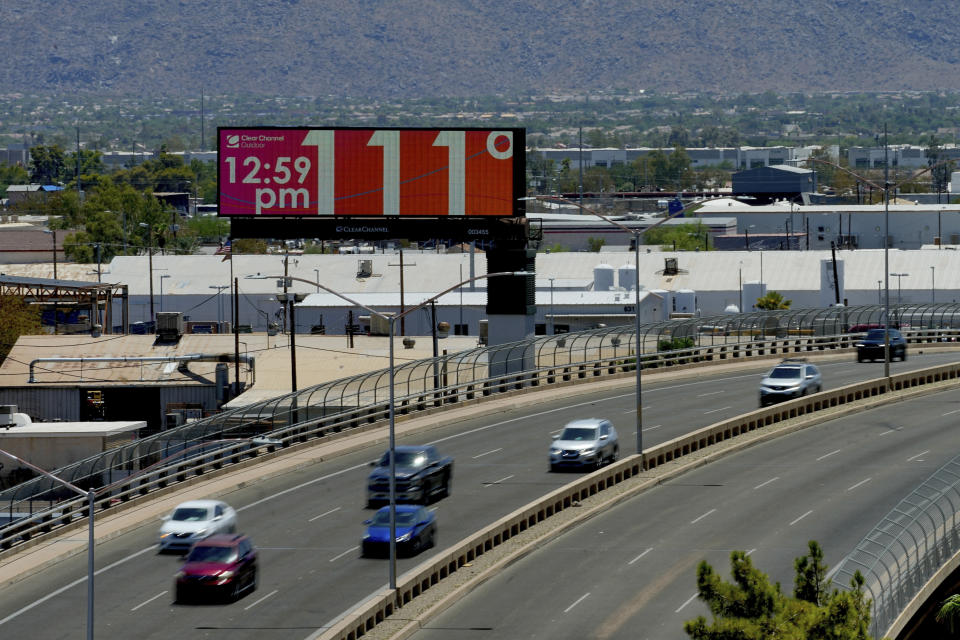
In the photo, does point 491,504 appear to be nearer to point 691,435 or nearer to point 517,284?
point 691,435

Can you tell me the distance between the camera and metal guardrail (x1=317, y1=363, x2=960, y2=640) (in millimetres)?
40219

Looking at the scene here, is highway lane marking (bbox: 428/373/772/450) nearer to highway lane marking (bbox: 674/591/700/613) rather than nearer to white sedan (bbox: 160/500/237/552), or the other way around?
white sedan (bbox: 160/500/237/552)

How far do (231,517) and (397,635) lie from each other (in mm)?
10244

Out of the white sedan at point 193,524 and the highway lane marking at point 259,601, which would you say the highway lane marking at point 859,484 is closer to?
the white sedan at point 193,524

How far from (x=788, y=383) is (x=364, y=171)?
22.4 metres

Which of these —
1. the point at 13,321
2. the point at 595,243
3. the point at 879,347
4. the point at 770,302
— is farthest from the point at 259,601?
the point at 595,243

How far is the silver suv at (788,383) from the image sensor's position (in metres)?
69.7

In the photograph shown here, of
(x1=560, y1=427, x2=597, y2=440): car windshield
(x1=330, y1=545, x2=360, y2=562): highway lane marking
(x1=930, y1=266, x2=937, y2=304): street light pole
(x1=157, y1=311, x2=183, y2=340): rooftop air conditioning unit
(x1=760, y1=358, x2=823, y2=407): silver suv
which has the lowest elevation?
(x1=330, y1=545, x2=360, y2=562): highway lane marking

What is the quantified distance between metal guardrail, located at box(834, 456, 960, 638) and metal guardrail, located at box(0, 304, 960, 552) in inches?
918

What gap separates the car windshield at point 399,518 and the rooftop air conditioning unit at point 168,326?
50.9 m

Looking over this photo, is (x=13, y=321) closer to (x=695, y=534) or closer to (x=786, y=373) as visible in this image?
(x=786, y=373)

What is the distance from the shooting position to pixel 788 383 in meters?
69.9

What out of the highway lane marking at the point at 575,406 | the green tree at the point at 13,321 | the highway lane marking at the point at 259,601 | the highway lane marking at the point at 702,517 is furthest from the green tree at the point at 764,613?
the green tree at the point at 13,321

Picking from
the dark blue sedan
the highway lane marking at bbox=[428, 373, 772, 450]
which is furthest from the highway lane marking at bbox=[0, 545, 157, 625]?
the dark blue sedan
